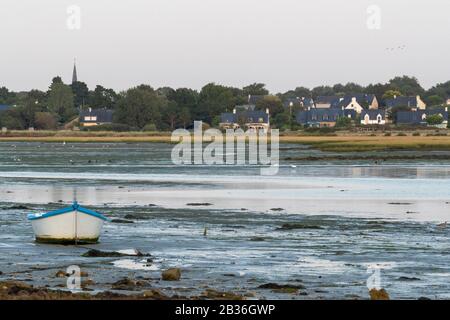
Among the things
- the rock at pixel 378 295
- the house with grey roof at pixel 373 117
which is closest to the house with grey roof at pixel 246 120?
the house with grey roof at pixel 373 117

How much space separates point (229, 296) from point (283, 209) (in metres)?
19.3

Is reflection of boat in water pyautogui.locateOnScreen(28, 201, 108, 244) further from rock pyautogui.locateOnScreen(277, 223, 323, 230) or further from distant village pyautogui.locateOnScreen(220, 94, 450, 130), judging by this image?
distant village pyautogui.locateOnScreen(220, 94, 450, 130)

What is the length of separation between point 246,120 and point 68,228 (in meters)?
162

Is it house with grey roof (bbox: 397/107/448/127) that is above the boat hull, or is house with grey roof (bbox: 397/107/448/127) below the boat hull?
above

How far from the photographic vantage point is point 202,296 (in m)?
17.8

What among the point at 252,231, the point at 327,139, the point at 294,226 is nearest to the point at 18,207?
the point at 252,231

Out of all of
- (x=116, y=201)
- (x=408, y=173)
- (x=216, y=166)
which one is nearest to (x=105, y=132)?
(x=216, y=166)

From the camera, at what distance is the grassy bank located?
338 feet

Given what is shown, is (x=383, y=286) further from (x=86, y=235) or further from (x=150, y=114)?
(x=150, y=114)

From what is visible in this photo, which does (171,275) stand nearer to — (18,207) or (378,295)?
(378,295)

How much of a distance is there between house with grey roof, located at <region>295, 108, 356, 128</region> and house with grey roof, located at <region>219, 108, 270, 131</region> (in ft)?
20.5

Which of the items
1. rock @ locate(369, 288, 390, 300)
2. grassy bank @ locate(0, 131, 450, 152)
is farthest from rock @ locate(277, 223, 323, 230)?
grassy bank @ locate(0, 131, 450, 152)

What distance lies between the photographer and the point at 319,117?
191750mm

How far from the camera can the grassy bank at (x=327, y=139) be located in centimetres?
10300
